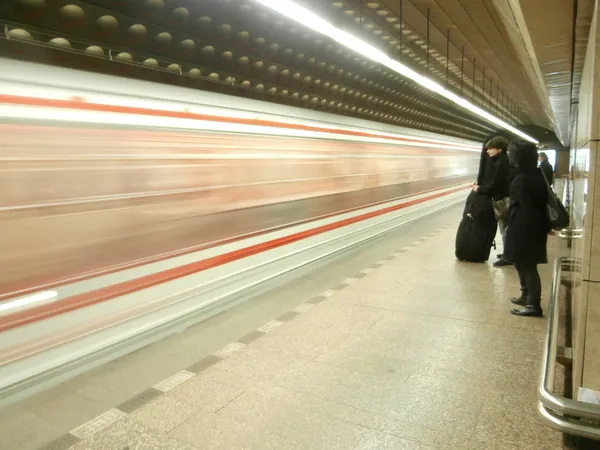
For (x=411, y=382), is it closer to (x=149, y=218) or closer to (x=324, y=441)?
(x=324, y=441)

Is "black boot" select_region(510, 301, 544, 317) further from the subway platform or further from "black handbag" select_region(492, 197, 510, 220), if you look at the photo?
"black handbag" select_region(492, 197, 510, 220)

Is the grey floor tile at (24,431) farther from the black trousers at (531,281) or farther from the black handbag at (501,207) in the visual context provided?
the black handbag at (501,207)

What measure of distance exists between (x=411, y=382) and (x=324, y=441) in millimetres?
816

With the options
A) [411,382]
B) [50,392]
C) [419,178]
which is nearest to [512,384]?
[411,382]

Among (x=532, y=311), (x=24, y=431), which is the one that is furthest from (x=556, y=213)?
(x=24, y=431)

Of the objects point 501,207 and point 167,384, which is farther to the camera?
point 501,207

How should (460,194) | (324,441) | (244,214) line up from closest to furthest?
(324,441) → (244,214) → (460,194)

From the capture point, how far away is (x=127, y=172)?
3.02 metres

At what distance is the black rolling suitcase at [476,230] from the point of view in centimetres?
567

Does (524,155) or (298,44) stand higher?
(298,44)

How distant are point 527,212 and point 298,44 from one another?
3.33 m

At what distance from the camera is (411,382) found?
2863mm

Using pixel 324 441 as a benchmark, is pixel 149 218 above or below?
above

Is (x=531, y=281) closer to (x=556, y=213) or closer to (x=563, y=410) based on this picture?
(x=556, y=213)
